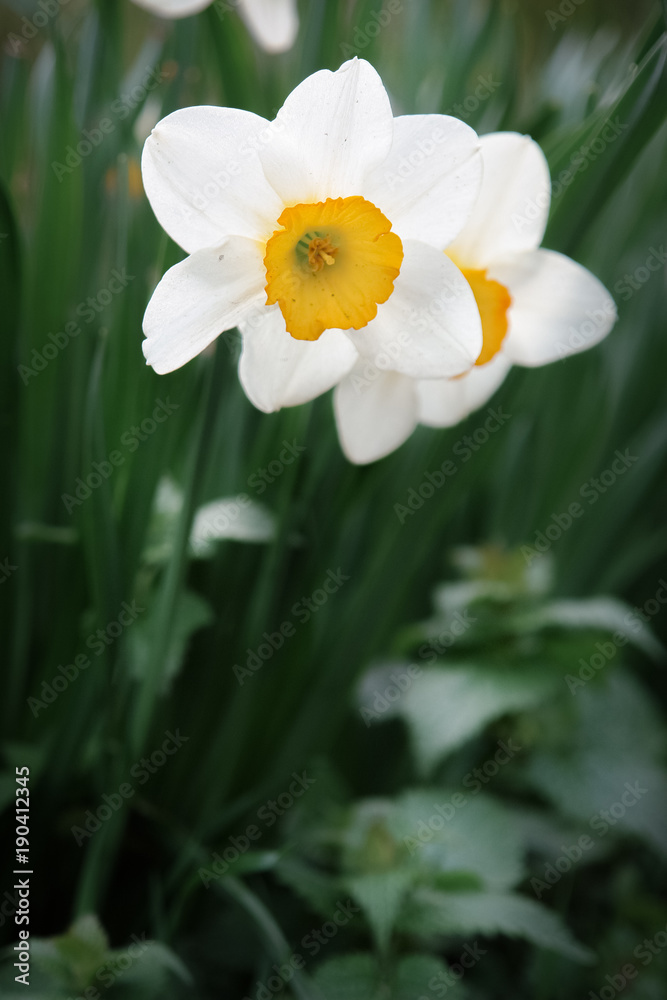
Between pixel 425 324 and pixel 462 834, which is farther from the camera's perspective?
pixel 462 834

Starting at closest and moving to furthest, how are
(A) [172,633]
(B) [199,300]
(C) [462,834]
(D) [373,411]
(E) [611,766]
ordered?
1. (B) [199,300]
2. (D) [373,411]
3. (A) [172,633]
4. (C) [462,834]
5. (E) [611,766]

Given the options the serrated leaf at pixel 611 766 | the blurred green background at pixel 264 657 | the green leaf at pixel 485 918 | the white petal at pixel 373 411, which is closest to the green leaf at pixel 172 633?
the blurred green background at pixel 264 657

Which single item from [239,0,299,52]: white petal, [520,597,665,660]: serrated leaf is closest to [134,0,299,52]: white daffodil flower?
[239,0,299,52]: white petal

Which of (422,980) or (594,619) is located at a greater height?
(594,619)

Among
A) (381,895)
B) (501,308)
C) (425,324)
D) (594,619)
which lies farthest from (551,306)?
(381,895)

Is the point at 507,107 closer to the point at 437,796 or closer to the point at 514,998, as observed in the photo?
the point at 437,796

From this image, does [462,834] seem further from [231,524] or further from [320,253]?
[320,253]

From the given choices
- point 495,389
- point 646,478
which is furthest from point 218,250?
point 646,478

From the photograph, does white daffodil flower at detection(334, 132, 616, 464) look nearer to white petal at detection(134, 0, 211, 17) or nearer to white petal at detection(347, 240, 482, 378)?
white petal at detection(347, 240, 482, 378)

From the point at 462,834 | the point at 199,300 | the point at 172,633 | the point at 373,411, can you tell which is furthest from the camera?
the point at 462,834
